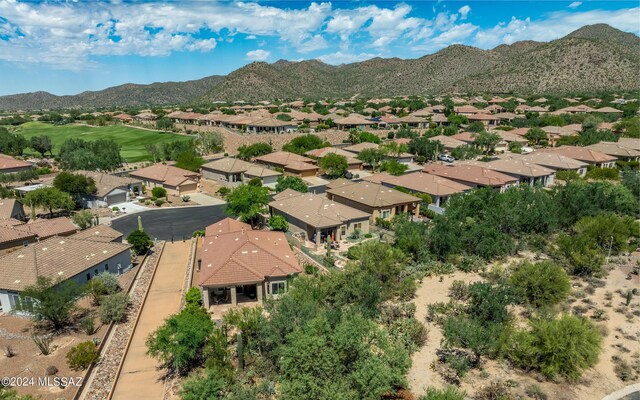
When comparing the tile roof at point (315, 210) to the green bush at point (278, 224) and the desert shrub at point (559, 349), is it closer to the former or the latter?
the green bush at point (278, 224)

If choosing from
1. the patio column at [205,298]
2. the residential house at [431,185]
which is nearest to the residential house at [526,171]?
the residential house at [431,185]

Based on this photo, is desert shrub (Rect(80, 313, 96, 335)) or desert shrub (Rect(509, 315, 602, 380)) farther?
desert shrub (Rect(80, 313, 96, 335))

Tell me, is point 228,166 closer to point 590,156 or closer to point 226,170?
point 226,170

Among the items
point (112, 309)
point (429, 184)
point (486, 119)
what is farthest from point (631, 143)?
point (112, 309)

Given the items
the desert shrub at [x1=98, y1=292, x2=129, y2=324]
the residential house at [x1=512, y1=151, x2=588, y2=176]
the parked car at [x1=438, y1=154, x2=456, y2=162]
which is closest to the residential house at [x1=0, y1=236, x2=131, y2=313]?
the desert shrub at [x1=98, y1=292, x2=129, y2=324]

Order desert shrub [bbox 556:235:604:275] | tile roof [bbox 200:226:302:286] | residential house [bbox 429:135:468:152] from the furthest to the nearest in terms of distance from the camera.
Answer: residential house [bbox 429:135:468:152] < desert shrub [bbox 556:235:604:275] < tile roof [bbox 200:226:302:286]

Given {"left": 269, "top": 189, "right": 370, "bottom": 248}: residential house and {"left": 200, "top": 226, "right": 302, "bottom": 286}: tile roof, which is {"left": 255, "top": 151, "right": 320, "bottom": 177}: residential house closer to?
{"left": 269, "top": 189, "right": 370, "bottom": 248}: residential house
